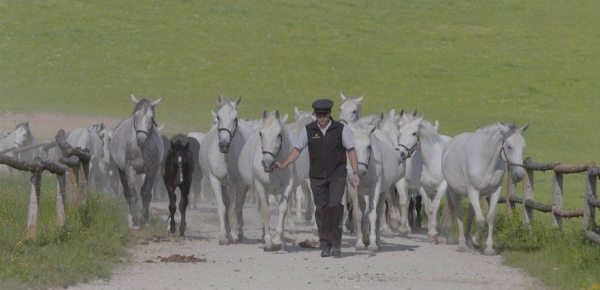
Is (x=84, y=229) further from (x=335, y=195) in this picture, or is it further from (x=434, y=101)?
(x=434, y=101)

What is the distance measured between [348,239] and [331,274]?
6157 mm

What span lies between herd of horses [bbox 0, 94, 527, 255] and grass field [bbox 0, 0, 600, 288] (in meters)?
24.0

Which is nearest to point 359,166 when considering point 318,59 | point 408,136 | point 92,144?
point 408,136

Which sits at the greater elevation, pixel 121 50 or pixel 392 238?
pixel 121 50

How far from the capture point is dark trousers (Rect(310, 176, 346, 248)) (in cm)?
1671

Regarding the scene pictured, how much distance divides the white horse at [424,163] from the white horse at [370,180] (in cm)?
213

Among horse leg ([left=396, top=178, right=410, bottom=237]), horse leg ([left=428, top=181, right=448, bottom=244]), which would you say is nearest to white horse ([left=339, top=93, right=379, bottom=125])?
horse leg ([left=396, top=178, right=410, bottom=237])

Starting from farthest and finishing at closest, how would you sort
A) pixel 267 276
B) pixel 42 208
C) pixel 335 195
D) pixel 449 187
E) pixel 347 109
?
pixel 347 109, pixel 449 187, pixel 42 208, pixel 335 195, pixel 267 276

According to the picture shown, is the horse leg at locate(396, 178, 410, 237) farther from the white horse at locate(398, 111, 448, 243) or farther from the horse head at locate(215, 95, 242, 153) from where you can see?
the horse head at locate(215, 95, 242, 153)

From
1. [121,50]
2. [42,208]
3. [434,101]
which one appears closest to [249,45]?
[121,50]

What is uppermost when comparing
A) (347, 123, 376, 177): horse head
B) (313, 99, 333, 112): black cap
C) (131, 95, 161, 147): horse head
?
(313, 99, 333, 112): black cap

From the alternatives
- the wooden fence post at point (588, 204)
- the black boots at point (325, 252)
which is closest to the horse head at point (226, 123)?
the black boots at point (325, 252)

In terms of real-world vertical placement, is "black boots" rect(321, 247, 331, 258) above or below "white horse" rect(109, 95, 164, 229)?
below

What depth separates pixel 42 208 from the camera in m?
18.1
